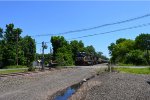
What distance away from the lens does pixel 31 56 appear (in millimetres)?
94625

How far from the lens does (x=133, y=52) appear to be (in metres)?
81.9

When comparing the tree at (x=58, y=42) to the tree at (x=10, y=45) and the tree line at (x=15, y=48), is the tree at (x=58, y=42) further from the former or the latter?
the tree at (x=10, y=45)

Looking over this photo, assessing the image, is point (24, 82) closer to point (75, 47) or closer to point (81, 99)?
point (81, 99)

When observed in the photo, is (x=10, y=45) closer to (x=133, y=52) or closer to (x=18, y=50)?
(x=18, y=50)

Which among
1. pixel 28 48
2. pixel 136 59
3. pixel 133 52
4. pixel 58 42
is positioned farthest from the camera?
pixel 58 42

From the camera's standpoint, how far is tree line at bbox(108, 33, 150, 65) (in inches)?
2992

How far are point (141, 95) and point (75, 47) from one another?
10551cm

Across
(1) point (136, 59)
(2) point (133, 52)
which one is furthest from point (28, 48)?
(1) point (136, 59)

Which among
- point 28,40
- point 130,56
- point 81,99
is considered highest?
point 28,40

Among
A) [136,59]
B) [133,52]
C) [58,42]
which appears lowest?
[136,59]

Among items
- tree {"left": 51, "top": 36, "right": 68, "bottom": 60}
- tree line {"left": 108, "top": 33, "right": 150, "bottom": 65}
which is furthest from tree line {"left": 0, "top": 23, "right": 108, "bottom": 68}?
tree line {"left": 108, "top": 33, "right": 150, "bottom": 65}

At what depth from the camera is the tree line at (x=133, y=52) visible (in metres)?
76.0

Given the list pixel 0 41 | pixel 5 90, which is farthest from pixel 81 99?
pixel 0 41

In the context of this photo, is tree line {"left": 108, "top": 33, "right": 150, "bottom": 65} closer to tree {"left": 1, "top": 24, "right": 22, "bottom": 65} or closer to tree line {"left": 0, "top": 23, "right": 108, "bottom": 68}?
tree line {"left": 0, "top": 23, "right": 108, "bottom": 68}
